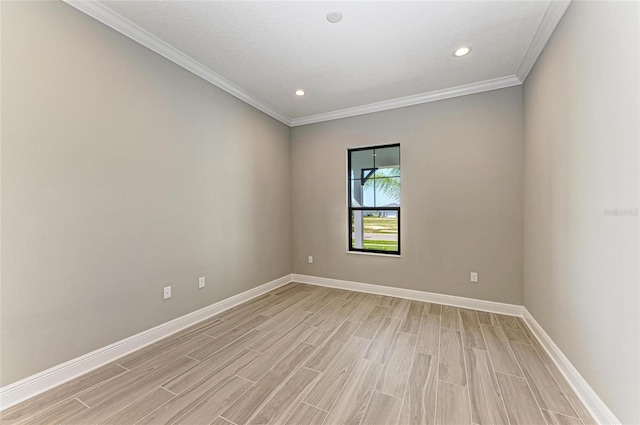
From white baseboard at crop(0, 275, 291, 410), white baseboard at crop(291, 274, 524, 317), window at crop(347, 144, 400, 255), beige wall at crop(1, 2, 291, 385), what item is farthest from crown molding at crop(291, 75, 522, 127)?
white baseboard at crop(0, 275, 291, 410)

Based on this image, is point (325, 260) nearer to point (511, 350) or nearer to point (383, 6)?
point (511, 350)

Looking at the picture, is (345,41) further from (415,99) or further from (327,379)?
(327,379)

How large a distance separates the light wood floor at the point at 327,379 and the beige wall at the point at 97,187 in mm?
412

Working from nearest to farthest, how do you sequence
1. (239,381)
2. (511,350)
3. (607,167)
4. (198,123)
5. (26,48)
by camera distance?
(607,167) → (26,48) → (239,381) → (511,350) → (198,123)

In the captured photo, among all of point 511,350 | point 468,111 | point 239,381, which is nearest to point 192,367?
point 239,381

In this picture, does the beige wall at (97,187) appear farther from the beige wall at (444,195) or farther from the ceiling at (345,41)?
the beige wall at (444,195)

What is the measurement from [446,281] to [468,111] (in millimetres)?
2215

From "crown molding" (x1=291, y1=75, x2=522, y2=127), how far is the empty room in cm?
2

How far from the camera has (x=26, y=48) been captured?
1654 mm

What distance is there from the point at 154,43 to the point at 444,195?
11.8ft

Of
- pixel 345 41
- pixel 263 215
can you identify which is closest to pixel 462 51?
pixel 345 41

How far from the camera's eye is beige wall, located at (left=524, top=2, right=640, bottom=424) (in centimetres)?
125

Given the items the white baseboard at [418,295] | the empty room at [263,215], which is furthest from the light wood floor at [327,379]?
the white baseboard at [418,295]

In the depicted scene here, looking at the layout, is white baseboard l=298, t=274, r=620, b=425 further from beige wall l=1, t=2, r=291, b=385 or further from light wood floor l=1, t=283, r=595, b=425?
beige wall l=1, t=2, r=291, b=385
